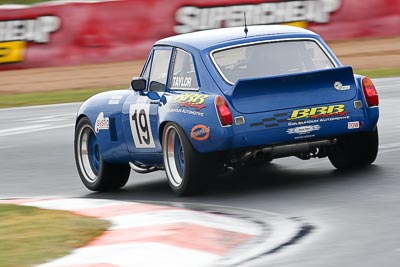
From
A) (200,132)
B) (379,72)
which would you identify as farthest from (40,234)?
(379,72)

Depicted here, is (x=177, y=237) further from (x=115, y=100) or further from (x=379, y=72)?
(x=379, y=72)

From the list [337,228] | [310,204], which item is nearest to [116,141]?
[310,204]

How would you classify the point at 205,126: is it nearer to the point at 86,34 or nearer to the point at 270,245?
the point at 270,245

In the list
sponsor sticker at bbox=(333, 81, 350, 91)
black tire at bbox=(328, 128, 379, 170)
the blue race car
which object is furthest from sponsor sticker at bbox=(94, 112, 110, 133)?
sponsor sticker at bbox=(333, 81, 350, 91)

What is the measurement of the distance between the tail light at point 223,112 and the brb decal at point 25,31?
18.8 meters

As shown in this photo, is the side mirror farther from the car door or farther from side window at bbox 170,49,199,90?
side window at bbox 170,49,199,90

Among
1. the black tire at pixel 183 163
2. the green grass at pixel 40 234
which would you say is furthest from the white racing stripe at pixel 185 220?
the black tire at pixel 183 163

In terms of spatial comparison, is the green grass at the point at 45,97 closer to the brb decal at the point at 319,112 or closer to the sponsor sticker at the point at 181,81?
the sponsor sticker at the point at 181,81

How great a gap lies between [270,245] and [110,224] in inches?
64.2

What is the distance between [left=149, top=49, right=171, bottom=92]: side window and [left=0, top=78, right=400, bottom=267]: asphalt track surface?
100cm

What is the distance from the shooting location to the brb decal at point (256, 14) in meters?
29.7

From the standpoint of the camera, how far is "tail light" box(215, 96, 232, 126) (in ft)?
34.0

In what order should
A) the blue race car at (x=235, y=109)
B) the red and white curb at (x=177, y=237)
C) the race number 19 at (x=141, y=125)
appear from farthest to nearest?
the race number 19 at (x=141, y=125) → the blue race car at (x=235, y=109) → the red and white curb at (x=177, y=237)

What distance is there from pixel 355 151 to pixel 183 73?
5.80ft
